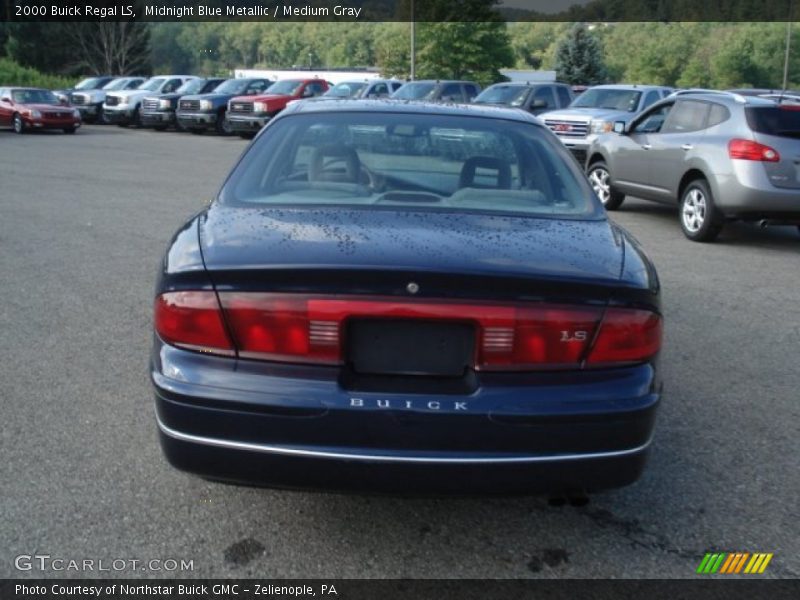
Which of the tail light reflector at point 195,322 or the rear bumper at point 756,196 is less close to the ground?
the tail light reflector at point 195,322

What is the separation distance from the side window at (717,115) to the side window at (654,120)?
997mm

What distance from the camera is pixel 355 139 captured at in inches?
168

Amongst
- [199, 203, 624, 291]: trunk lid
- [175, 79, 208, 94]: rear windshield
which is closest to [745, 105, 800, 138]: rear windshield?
[199, 203, 624, 291]: trunk lid

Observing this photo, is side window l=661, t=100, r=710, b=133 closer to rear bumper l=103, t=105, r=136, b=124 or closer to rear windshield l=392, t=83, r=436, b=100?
rear windshield l=392, t=83, r=436, b=100

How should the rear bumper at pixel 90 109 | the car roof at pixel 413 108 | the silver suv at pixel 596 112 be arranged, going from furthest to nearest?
1. the rear bumper at pixel 90 109
2. the silver suv at pixel 596 112
3. the car roof at pixel 413 108

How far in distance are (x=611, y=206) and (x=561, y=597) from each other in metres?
10.4

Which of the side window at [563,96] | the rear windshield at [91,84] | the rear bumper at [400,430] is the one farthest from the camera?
the rear windshield at [91,84]

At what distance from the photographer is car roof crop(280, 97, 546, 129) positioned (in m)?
4.50

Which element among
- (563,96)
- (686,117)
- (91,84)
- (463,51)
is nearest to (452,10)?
(463,51)

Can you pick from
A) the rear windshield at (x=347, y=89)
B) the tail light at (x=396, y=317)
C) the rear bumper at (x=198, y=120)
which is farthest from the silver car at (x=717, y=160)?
the rear bumper at (x=198, y=120)

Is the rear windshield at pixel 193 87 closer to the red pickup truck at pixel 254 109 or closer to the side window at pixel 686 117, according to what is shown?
the red pickup truck at pixel 254 109

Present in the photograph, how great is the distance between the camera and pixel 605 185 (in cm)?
1280

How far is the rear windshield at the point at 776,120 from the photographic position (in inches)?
381
